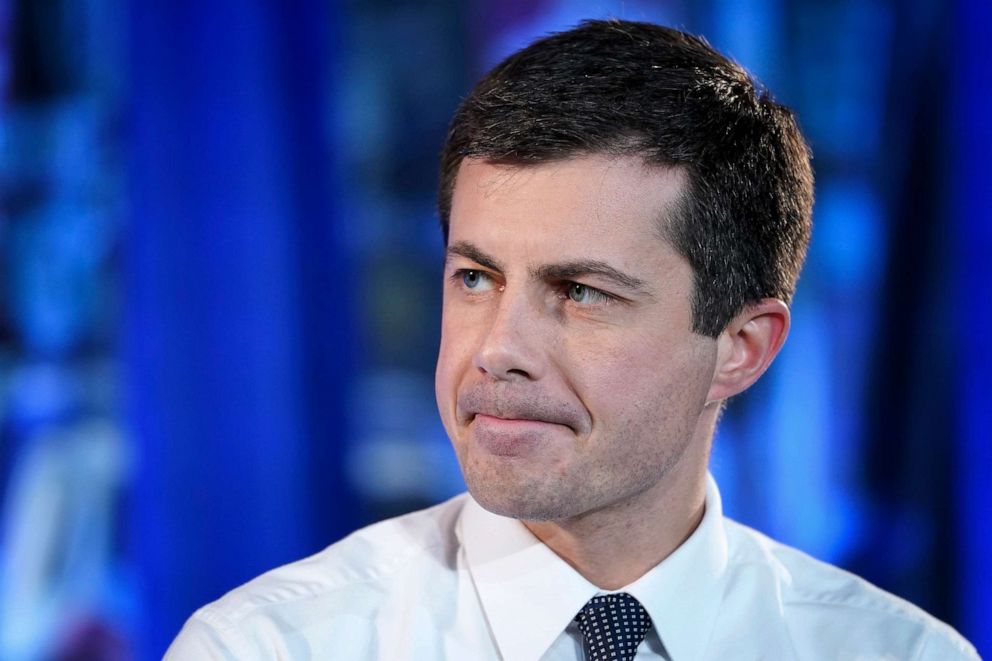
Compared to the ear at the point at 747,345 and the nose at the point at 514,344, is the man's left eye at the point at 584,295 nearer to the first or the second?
the nose at the point at 514,344

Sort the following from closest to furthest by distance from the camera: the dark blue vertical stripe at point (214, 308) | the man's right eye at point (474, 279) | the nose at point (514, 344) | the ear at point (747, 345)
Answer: the nose at point (514, 344) < the man's right eye at point (474, 279) < the ear at point (747, 345) < the dark blue vertical stripe at point (214, 308)

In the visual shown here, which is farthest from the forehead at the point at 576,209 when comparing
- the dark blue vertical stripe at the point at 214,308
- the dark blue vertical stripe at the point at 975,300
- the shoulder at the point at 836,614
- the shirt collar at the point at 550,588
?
the dark blue vertical stripe at the point at 975,300

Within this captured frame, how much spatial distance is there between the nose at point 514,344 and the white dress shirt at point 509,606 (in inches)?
12.1

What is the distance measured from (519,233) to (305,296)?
1.31 metres

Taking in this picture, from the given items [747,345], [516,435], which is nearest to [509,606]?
[516,435]

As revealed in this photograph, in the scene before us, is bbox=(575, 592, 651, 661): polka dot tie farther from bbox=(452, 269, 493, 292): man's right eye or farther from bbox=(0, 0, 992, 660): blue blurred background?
bbox=(0, 0, 992, 660): blue blurred background

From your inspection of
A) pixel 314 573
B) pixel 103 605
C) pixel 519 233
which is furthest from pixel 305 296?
pixel 519 233

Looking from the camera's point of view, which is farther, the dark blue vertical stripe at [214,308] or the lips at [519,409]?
the dark blue vertical stripe at [214,308]

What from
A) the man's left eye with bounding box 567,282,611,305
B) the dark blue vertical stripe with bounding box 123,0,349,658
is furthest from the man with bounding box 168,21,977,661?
the dark blue vertical stripe with bounding box 123,0,349,658

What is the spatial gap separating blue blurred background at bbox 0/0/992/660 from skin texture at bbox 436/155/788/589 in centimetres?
119

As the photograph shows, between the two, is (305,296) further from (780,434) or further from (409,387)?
(780,434)

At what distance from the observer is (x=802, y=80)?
308 centimetres

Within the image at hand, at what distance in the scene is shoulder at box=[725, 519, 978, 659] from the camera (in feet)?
6.24

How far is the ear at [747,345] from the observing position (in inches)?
72.1
